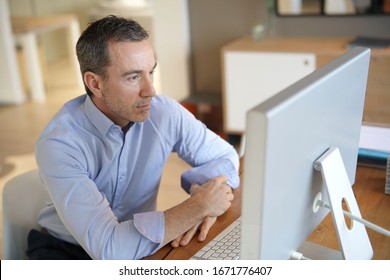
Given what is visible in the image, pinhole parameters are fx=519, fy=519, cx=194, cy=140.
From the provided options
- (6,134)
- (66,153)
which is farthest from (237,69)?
(66,153)

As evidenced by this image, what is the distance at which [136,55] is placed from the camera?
1.39 m

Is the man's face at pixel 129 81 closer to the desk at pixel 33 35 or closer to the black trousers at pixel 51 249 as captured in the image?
the black trousers at pixel 51 249

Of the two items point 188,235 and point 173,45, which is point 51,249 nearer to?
point 188,235

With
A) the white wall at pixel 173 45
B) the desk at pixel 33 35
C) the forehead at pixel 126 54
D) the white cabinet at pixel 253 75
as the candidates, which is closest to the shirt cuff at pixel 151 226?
the forehead at pixel 126 54

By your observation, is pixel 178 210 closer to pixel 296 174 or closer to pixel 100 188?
pixel 100 188

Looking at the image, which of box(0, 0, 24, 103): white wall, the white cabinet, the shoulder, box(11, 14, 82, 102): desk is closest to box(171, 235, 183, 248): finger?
the shoulder

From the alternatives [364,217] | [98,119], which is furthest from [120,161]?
[364,217]

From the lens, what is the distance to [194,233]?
1.33m

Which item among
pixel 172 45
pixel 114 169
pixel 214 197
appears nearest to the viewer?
pixel 214 197

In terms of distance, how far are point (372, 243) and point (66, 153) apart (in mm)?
797

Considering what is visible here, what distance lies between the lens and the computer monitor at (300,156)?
0.78 metres

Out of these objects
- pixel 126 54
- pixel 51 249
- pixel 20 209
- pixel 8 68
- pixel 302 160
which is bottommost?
pixel 8 68

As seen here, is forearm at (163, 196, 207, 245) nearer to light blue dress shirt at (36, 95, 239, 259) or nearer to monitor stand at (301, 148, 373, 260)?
light blue dress shirt at (36, 95, 239, 259)

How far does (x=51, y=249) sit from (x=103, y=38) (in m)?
0.65
